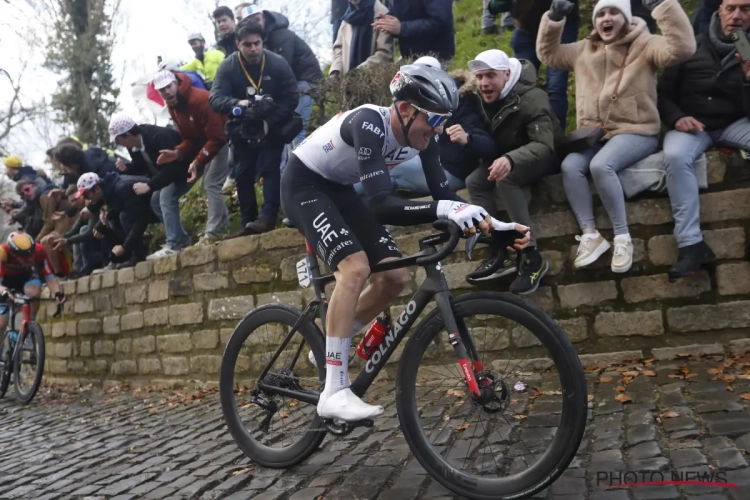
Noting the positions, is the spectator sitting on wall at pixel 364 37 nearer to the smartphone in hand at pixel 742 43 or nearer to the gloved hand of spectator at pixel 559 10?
the gloved hand of spectator at pixel 559 10

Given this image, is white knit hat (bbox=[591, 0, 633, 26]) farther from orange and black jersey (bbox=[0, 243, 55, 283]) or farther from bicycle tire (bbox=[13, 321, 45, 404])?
orange and black jersey (bbox=[0, 243, 55, 283])

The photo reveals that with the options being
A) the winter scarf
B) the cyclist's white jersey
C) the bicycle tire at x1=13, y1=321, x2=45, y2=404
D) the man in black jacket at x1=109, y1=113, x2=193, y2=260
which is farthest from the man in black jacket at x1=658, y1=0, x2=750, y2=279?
the bicycle tire at x1=13, y1=321, x2=45, y2=404

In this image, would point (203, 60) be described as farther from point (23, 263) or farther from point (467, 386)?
point (467, 386)

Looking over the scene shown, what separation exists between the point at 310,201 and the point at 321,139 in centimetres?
37

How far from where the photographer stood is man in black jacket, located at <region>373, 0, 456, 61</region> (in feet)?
24.1

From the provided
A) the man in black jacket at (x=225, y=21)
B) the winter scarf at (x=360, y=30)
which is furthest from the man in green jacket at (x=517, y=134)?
the man in black jacket at (x=225, y=21)

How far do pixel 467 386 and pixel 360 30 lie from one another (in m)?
5.78

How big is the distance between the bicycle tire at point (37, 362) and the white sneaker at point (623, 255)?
A: 24.2 feet

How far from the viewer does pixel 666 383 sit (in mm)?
4828

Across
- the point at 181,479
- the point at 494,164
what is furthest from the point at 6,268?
the point at 494,164

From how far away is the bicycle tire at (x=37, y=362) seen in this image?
9.04 meters

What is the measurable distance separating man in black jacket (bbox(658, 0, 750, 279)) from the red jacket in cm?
507

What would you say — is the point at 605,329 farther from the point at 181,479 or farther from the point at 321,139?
the point at 181,479

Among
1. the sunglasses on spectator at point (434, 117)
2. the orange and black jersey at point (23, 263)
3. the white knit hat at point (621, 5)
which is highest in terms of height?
the white knit hat at point (621, 5)
